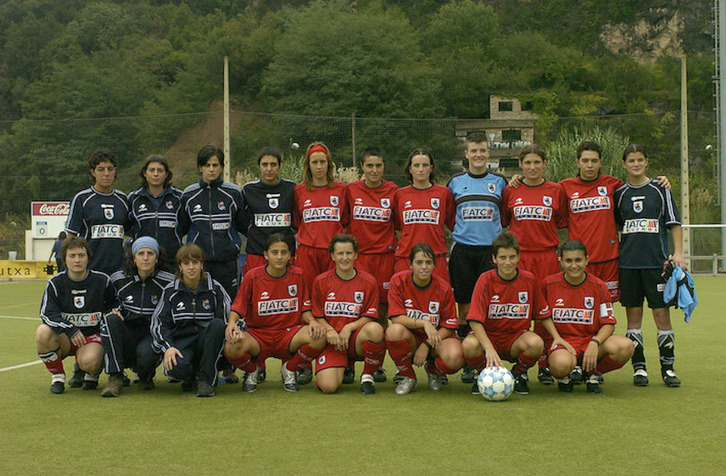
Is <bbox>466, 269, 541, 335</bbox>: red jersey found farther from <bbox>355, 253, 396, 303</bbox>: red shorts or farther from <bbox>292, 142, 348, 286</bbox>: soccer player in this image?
<bbox>292, 142, 348, 286</bbox>: soccer player

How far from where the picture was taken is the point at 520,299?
191 inches

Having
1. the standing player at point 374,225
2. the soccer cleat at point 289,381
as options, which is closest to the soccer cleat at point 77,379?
the soccer cleat at point 289,381

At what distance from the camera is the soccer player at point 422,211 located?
5371 mm

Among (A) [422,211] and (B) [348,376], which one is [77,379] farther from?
(A) [422,211]

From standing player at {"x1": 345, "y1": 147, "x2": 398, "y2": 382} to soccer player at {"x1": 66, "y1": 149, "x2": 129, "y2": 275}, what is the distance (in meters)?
1.60

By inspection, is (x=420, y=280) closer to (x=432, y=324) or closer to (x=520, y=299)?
(x=432, y=324)

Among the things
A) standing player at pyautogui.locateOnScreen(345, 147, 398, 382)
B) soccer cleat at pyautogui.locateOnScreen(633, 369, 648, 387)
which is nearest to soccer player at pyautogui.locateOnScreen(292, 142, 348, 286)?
standing player at pyautogui.locateOnScreen(345, 147, 398, 382)

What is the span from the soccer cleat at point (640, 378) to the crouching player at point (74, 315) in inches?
131

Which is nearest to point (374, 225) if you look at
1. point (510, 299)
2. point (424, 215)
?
point (424, 215)

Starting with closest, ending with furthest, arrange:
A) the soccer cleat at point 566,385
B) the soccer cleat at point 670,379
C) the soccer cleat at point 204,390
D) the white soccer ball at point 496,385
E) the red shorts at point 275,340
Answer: the white soccer ball at point 496,385
the soccer cleat at point 204,390
the soccer cleat at point 566,385
the soccer cleat at point 670,379
the red shorts at point 275,340

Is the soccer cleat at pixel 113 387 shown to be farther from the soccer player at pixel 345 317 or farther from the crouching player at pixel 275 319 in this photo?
the soccer player at pixel 345 317

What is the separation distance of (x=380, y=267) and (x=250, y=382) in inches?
47.9

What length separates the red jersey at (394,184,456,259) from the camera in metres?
5.38

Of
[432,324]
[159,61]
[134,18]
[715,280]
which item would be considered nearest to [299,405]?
[432,324]
